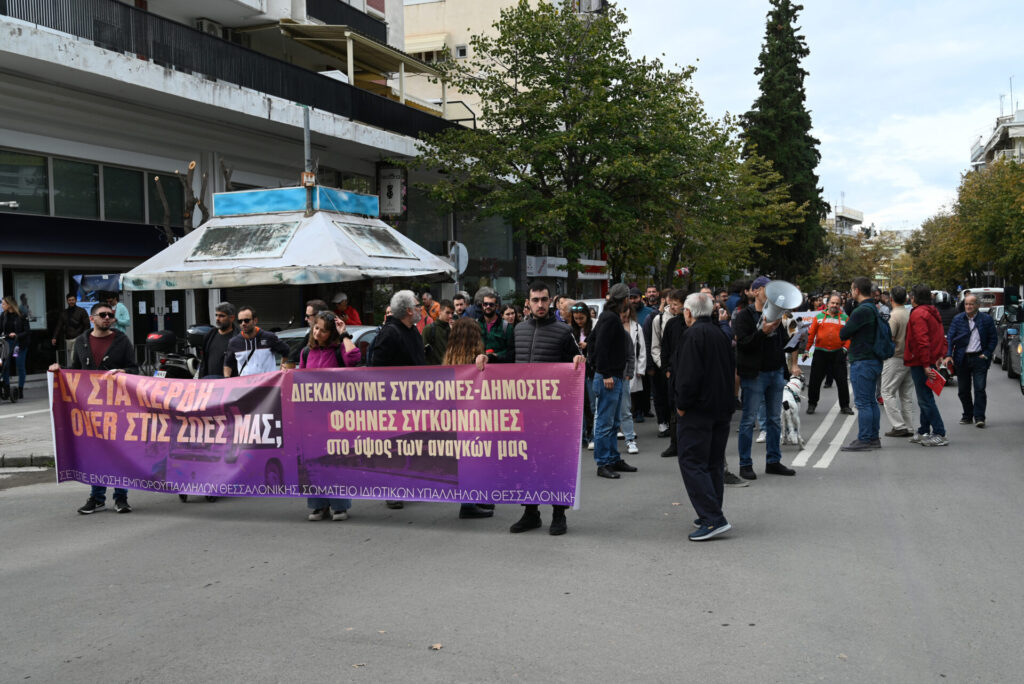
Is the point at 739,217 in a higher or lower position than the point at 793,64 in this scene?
lower

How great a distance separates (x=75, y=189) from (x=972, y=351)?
55.9 feet

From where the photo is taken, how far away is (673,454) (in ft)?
35.5

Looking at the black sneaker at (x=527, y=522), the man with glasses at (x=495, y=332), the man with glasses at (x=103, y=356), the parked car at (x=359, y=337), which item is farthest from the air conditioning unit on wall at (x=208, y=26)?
the black sneaker at (x=527, y=522)

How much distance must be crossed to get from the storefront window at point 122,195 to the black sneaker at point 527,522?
15.8 m

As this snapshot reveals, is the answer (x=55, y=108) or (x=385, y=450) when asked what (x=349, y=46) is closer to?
(x=55, y=108)

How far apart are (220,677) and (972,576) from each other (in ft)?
14.8

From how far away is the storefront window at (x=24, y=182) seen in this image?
17438 millimetres

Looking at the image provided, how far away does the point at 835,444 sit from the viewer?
11336mm

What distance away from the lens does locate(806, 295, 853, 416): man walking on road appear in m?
14.3

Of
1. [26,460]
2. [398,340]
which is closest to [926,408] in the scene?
[398,340]

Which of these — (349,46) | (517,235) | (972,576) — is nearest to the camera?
(972,576)

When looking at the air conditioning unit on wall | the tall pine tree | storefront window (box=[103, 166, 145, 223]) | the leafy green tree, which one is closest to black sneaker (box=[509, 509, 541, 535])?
storefront window (box=[103, 166, 145, 223])

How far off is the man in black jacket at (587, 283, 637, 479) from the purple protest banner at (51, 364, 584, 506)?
2294 mm

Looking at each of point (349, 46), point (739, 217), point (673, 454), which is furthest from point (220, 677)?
point (739, 217)
